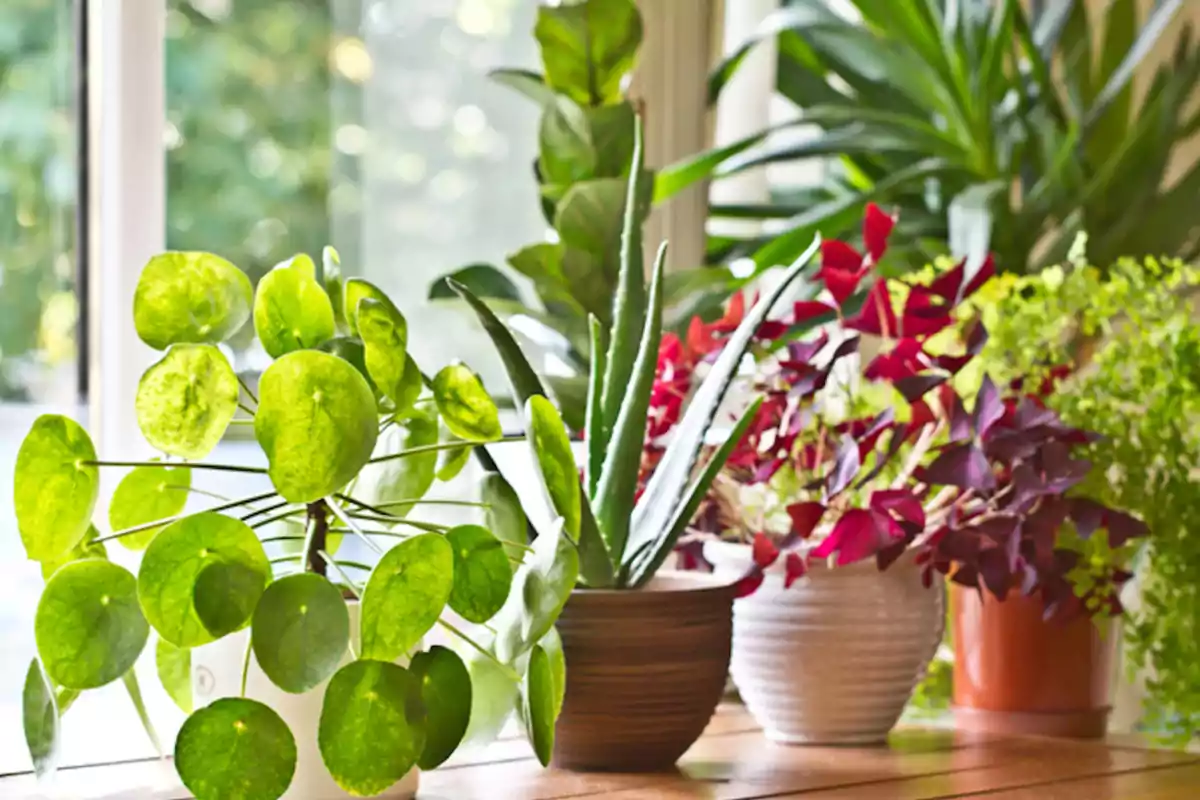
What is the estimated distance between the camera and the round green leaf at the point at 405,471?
0.92m

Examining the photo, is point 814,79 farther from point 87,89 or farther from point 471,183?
point 87,89

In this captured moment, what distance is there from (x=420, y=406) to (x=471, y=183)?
2.61 feet

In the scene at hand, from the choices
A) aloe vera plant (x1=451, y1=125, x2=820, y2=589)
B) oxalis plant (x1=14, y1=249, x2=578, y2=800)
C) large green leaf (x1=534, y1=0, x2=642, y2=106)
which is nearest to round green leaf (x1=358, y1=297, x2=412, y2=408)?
oxalis plant (x1=14, y1=249, x2=578, y2=800)

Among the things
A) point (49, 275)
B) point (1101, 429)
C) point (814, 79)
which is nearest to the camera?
point (1101, 429)

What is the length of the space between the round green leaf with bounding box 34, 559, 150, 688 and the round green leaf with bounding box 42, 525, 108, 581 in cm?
6

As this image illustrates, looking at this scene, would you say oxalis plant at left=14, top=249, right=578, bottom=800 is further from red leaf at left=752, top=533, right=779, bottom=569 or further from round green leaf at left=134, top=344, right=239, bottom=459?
red leaf at left=752, top=533, right=779, bottom=569

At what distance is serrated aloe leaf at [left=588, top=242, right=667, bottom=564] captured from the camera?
981mm

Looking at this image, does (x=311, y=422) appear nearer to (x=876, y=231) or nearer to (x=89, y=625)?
(x=89, y=625)

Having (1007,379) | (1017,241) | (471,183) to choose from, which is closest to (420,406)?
(1007,379)

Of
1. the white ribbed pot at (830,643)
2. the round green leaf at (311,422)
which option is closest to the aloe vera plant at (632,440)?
the white ribbed pot at (830,643)

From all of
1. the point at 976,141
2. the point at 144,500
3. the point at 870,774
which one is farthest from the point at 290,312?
the point at 976,141

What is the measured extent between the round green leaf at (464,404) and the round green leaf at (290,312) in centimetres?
7

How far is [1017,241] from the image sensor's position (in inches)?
65.0

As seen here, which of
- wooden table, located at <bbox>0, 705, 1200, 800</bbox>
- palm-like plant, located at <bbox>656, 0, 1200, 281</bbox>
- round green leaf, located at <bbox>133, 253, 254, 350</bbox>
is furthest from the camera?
palm-like plant, located at <bbox>656, 0, 1200, 281</bbox>
